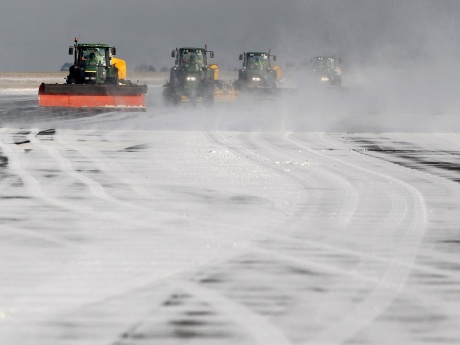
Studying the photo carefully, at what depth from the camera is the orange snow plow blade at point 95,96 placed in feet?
115

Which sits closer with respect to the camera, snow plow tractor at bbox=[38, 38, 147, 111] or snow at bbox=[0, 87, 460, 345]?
snow at bbox=[0, 87, 460, 345]

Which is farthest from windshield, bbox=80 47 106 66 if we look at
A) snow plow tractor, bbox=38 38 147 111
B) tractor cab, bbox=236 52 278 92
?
tractor cab, bbox=236 52 278 92

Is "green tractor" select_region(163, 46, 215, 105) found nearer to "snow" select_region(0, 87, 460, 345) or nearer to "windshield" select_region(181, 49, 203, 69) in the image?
"windshield" select_region(181, 49, 203, 69)

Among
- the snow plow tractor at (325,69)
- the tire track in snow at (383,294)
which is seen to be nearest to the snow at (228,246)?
the tire track in snow at (383,294)

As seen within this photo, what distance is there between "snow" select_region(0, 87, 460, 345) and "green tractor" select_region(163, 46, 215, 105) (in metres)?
22.3

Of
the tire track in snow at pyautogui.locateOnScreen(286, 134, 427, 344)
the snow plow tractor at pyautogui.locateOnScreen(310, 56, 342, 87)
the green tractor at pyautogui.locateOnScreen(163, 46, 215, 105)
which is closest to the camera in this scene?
the tire track in snow at pyautogui.locateOnScreen(286, 134, 427, 344)

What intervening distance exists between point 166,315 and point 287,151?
1369 cm

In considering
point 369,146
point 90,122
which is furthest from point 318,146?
point 90,122

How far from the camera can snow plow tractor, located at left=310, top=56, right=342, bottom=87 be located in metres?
66.9

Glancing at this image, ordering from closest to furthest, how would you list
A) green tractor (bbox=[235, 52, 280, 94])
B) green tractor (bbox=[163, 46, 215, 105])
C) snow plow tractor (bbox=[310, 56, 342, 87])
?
green tractor (bbox=[163, 46, 215, 105]), green tractor (bbox=[235, 52, 280, 94]), snow plow tractor (bbox=[310, 56, 342, 87])

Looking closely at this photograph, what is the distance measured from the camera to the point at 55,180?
46.6 ft

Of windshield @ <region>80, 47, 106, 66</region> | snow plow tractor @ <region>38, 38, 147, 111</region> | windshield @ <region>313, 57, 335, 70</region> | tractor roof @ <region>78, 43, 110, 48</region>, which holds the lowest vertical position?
snow plow tractor @ <region>38, 38, 147, 111</region>

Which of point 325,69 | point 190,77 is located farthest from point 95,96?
point 325,69

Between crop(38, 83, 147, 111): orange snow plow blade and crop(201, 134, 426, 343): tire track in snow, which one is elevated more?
crop(201, 134, 426, 343): tire track in snow
